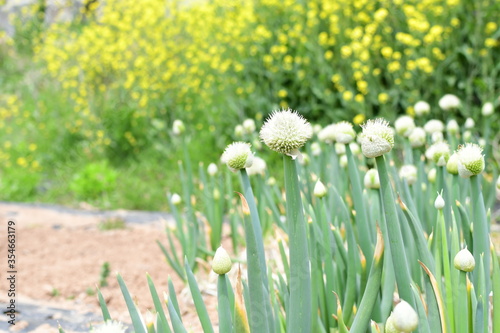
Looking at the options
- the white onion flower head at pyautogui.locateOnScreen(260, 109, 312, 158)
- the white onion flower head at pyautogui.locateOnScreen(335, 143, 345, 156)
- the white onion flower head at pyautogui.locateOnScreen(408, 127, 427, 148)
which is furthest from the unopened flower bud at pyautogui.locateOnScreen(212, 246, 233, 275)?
the white onion flower head at pyautogui.locateOnScreen(335, 143, 345, 156)

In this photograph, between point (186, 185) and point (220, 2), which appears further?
point (220, 2)

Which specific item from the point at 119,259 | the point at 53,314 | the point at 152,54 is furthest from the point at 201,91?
the point at 53,314

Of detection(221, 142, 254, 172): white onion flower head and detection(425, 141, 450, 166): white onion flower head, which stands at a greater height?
detection(425, 141, 450, 166): white onion flower head

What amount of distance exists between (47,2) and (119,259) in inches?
363

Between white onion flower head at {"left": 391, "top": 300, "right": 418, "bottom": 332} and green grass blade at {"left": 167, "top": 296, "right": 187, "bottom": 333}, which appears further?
green grass blade at {"left": 167, "top": 296, "right": 187, "bottom": 333}

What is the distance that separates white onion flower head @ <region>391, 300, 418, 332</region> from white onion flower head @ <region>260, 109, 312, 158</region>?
0.31m

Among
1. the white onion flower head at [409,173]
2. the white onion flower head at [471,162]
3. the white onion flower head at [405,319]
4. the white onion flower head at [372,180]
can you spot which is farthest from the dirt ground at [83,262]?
the white onion flower head at [405,319]

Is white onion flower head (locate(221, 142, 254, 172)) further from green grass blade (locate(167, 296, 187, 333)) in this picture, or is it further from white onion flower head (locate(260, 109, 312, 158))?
green grass blade (locate(167, 296, 187, 333))

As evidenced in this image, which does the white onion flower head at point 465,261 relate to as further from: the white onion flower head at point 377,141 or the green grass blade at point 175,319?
the green grass blade at point 175,319

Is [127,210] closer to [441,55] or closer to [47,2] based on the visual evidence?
[441,55]

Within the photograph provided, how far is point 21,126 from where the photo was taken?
7.02 m

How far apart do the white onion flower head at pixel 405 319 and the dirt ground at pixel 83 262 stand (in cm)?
107

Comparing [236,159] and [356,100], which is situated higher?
[356,100]

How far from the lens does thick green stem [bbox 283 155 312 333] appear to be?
3.29 feet
